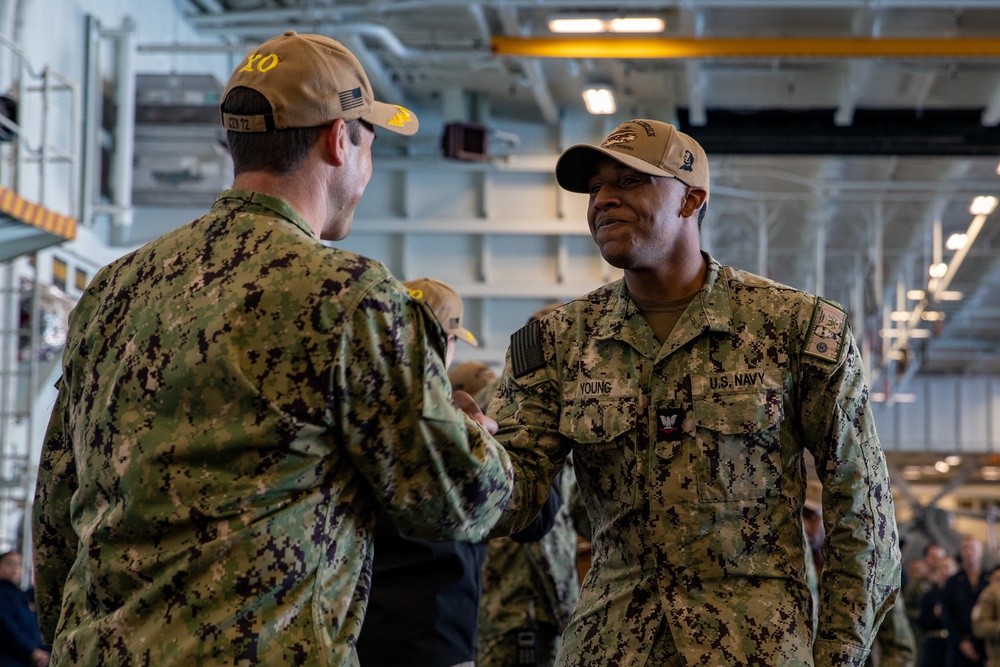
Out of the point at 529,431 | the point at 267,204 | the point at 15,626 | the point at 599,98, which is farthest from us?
the point at 599,98

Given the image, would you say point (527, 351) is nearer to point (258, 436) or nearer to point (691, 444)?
point (691, 444)

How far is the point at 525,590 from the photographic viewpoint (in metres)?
5.39

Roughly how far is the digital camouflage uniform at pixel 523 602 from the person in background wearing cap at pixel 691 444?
218cm

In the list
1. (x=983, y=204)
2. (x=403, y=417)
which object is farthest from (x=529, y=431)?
(x=983, y=204)

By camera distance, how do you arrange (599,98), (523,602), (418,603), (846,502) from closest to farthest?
(846,502)
(418,603)
(523,602)
(599,98)

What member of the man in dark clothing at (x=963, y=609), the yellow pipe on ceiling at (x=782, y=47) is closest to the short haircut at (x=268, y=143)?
the yellow pipe on ceiling at (x=782, y=47)

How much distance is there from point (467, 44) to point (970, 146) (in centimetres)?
544

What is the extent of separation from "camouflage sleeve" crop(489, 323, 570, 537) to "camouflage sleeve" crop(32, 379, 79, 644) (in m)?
0.99

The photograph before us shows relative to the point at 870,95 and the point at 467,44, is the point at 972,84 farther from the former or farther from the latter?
the point at 467,44

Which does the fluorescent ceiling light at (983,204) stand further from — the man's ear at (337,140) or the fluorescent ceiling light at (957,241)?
the man's ear at (337,140)

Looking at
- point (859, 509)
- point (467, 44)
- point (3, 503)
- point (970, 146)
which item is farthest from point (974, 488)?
point (859, 509)

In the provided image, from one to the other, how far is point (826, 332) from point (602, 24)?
887 centimetres

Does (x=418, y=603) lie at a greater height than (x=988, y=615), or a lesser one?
greater

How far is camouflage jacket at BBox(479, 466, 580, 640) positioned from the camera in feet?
17.6
